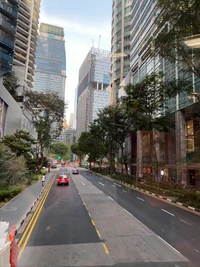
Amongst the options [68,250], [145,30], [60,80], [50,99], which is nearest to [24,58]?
[60,80]

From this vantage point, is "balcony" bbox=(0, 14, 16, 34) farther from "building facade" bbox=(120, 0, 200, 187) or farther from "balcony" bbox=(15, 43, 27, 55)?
"building facade" bbox=(120, 0, 200, 187)

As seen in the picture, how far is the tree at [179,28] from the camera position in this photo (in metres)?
14.3

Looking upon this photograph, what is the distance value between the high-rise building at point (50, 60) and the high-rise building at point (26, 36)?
493 inches

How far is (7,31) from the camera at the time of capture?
167ft

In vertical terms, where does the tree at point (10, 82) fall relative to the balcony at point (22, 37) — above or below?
below

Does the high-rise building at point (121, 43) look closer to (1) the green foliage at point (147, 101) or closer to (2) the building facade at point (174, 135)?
Result: (2) the building facade at point (174, 135)

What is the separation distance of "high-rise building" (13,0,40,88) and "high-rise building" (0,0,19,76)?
21934mm

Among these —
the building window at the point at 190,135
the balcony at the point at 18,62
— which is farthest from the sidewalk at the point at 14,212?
the balcony at the point at 18,62

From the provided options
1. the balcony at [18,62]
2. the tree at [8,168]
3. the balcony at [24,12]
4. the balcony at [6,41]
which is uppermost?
the balcony at [24,12]

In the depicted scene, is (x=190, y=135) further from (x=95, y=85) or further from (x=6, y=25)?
(x=95, y=85)

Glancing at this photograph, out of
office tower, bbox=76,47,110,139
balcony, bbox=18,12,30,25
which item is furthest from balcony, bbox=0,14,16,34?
office tower, bbox=76,47,110,139

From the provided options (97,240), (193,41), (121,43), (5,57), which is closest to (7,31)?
(5,57)

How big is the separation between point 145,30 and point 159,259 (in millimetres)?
49659

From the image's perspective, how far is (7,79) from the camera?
175ft
